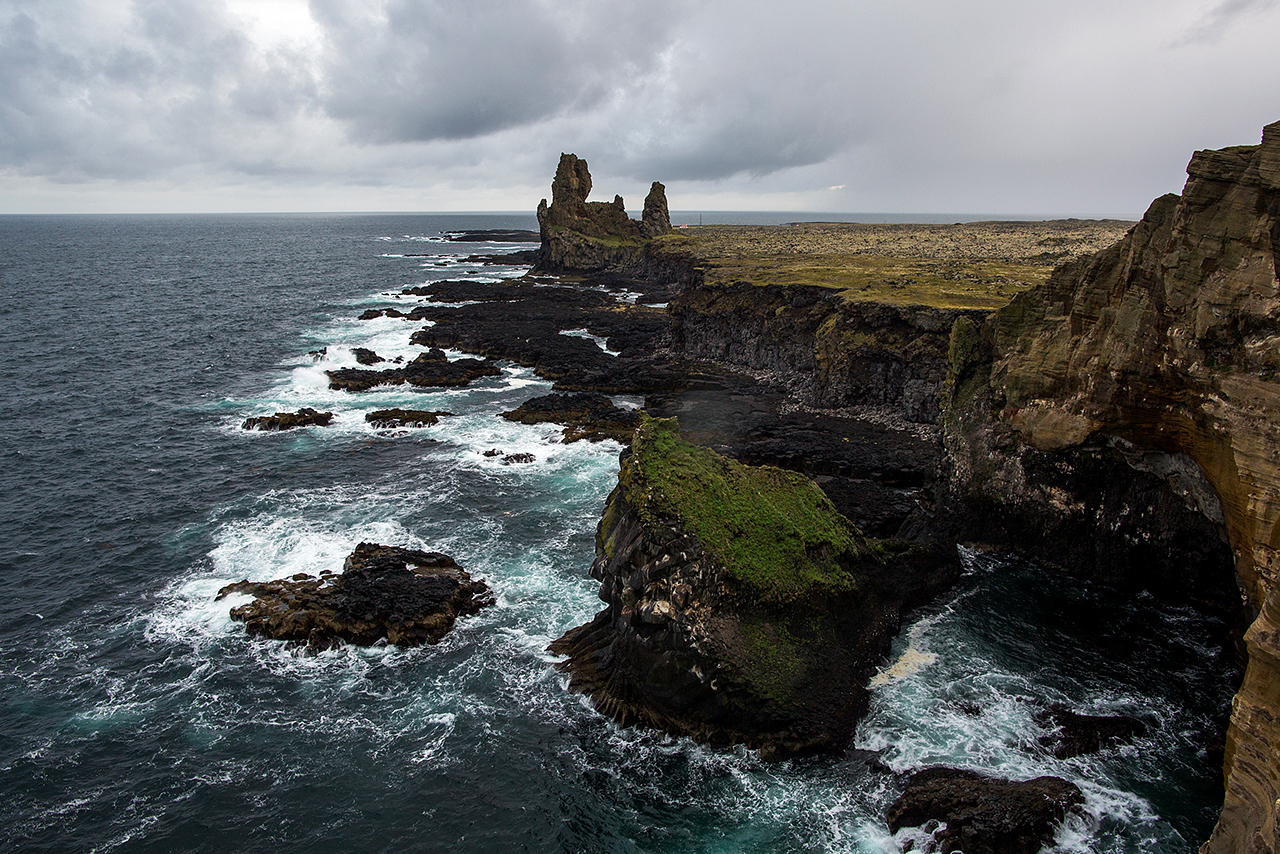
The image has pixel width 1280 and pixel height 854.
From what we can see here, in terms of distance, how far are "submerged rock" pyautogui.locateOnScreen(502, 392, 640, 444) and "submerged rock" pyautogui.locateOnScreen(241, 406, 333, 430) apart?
45.6ft

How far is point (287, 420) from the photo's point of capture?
52.6m

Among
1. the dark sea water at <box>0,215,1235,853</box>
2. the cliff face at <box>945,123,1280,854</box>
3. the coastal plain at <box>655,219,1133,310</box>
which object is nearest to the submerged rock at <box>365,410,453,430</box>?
the dark sea water at <box>0,215,1235,853</box>

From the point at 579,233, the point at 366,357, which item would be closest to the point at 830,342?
the point at 366,357

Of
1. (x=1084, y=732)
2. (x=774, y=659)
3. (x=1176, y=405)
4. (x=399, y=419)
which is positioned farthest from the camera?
(x=399, y=419)

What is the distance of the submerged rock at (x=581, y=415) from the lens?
5038 centimetres

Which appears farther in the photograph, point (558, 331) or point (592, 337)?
point (558, 331)

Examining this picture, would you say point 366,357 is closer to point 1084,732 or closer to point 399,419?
point 399,419

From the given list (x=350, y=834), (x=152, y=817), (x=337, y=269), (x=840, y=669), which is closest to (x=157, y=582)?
(x=152, y=817)

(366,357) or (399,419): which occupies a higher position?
(366,357)

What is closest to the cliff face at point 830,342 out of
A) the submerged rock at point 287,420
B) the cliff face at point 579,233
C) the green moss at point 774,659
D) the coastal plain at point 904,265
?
the coastal plain at point 904,265

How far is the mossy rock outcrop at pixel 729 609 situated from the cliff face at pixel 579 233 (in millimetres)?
109757

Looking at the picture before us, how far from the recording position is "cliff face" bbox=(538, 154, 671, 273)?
13662 cm

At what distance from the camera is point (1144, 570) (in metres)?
29.8

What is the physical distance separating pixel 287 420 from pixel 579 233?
9615 centimetres
